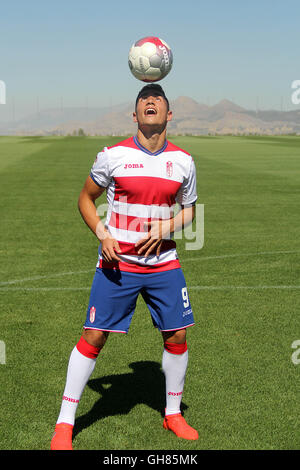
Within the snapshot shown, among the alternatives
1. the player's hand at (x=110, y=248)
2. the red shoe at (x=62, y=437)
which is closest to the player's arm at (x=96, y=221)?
the player's hand at (x=110, y=248)

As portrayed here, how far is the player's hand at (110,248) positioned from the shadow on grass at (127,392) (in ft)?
4.12

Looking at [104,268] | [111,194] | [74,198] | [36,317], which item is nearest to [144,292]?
[104,268]

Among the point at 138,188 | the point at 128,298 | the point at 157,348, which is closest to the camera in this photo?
the point at 138,188

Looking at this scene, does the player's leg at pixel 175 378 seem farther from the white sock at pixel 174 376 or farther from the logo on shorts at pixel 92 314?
the logo on shorts at pixel 92 314

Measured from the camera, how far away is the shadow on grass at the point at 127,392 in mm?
4383

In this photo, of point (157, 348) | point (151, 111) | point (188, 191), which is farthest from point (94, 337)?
point (157, 348)

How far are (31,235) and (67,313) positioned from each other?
4.81 meters

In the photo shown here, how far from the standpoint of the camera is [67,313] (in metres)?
6.59

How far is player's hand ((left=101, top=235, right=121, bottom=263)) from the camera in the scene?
3836 millimetres

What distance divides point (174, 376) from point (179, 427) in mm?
342

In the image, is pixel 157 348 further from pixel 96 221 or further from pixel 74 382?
pixel 96 221

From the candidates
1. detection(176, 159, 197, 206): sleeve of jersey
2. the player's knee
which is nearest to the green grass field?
the player's knee

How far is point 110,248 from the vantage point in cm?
384

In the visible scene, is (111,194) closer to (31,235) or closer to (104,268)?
(104,268)
